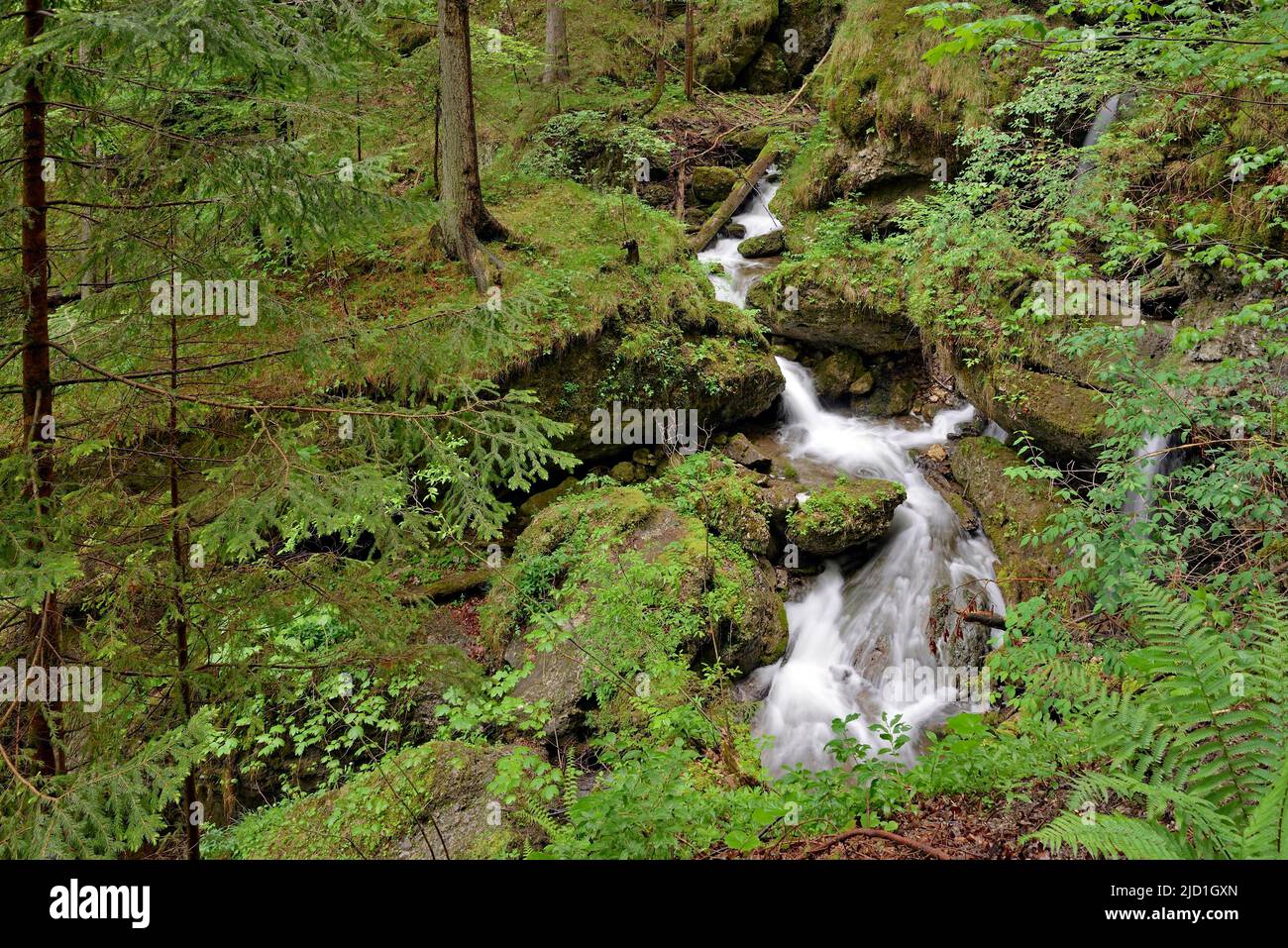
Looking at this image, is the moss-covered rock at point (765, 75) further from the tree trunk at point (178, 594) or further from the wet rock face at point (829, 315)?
the tree trunk at point (178, 594)

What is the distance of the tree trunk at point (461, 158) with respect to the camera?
8.73 m

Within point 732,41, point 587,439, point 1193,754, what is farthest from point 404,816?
point 732,41

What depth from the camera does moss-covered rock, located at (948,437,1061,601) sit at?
820cm

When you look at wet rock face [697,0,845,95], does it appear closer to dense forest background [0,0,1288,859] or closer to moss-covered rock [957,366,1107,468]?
dense forest background [0,0,1288,859]

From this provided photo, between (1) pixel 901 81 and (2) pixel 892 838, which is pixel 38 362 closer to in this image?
(2) pixel 892 838

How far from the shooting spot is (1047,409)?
8789 mm

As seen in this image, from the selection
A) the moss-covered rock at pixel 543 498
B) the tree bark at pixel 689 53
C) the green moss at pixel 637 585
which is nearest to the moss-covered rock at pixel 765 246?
the tree bark at pixel 689 53

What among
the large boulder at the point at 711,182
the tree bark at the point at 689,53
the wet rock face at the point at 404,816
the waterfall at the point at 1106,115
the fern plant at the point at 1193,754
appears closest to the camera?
the fern plant at the point at 1193,754

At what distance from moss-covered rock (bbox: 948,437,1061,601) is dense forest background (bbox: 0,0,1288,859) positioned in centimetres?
8

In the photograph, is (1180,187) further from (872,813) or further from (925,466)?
(872,813)

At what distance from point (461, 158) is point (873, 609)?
345 inches

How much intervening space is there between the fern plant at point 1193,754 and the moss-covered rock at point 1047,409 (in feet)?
18.3

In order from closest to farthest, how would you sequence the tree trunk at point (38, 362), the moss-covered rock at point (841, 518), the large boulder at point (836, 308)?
the tree trunk at point (38, 362) → the moss-covered rock at point (841, 518) → the large boulder at point (836, 308)

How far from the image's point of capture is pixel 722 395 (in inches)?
411
